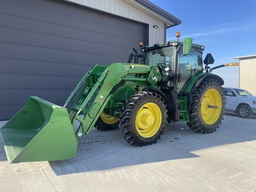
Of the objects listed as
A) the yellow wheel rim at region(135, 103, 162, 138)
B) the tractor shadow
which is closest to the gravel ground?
the tractor shadow

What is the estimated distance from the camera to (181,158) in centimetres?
353

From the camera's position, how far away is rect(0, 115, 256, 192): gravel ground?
8.50 ft

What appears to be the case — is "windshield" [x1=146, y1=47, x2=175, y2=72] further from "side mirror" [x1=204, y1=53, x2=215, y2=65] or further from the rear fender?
"side mirror" [x1=204, y1=53, x2=215, y2=65]

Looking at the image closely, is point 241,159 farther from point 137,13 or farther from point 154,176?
point 137,13

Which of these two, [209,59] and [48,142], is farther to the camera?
[209,59]

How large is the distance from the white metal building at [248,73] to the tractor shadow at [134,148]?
14587 mm

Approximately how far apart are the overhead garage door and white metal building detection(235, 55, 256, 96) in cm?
1440

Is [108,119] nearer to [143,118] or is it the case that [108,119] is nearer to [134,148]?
[143,118]

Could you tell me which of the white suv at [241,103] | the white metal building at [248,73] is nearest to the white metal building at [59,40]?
the white suv at [241,103]

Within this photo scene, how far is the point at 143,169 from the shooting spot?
10.1ft

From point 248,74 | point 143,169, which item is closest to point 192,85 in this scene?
point 143,169

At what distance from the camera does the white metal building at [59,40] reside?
6094 mm

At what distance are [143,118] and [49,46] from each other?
4.26 m

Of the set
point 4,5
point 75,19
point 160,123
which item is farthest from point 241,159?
point 4,5
